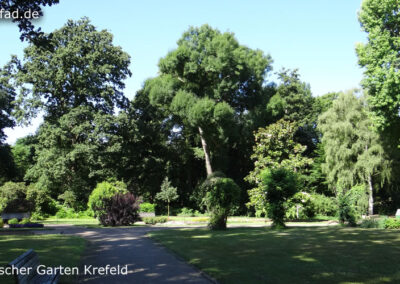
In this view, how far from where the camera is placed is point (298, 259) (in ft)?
28.8

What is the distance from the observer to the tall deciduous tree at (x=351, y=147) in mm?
31328

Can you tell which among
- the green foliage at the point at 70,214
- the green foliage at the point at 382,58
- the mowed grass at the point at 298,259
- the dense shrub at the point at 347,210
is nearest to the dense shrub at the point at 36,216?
the green foliage at the point at 70,214

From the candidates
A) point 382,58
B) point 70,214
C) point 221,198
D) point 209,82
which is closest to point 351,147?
point 382,58

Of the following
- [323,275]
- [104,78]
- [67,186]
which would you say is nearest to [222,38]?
[104,78]

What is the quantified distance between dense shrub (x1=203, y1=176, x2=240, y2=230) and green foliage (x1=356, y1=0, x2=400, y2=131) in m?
13.2

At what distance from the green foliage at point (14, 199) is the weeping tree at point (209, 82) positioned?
1535 cm

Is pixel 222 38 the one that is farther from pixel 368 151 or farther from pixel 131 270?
pixel 131 270

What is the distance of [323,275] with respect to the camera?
6.92 metres

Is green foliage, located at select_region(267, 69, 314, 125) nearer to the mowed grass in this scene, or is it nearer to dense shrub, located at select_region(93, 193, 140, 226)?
dense shrub, located at select_region(93, 193, 140, 226)

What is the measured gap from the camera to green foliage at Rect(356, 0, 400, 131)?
23562 millimetres

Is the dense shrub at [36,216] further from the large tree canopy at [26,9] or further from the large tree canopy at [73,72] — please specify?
the large tree canopy at [26,9]

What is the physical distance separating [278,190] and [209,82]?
2166 cm

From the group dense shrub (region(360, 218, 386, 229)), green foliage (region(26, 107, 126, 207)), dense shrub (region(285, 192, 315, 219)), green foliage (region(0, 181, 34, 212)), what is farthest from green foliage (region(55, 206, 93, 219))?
dense shrub (region(360, 218, 386, 229))

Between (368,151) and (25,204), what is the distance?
2979 cm
